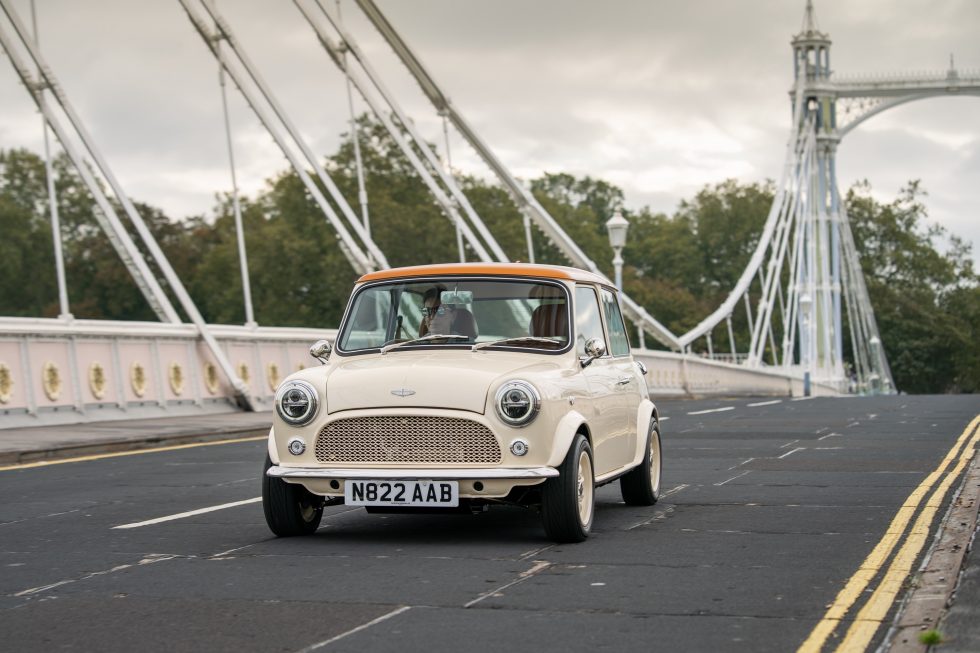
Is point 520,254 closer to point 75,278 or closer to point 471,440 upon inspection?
point 75,278

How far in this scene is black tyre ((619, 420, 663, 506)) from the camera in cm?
1077

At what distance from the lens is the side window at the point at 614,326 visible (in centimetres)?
1059

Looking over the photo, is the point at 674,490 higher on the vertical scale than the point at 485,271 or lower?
lower

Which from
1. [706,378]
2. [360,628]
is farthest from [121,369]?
[706,378]

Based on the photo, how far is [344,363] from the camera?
932cm

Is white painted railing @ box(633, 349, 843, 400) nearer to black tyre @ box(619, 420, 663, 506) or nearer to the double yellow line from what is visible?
black tyre @ box(619, 420, 663, 506)

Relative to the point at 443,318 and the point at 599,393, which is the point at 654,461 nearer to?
the point at 599,393

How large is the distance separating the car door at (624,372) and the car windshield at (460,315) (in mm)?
801

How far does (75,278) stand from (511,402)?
58.2 meters

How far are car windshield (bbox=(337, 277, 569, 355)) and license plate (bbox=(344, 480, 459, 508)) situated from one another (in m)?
1.32

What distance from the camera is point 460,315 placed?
961 centimetres

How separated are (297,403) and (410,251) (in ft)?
209

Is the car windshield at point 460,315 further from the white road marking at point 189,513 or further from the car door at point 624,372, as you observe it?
the white road marking at point 189,513

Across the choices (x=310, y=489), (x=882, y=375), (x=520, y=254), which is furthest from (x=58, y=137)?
(x=882, y=375)
